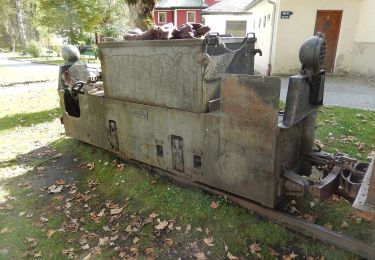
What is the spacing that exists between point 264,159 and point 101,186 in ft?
9.39

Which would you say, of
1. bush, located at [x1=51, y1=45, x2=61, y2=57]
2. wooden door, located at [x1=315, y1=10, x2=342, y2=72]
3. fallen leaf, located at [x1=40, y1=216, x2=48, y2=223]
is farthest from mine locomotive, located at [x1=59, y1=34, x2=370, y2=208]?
bush, located at [x1=51, y1=45, x2=61, y2=57]

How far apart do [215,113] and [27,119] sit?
23.8 feet

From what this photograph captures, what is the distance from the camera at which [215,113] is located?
3809mm

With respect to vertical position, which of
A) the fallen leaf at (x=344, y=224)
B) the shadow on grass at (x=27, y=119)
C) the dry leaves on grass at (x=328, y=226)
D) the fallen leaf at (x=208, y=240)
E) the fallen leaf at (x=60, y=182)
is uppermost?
the fallen leaf at (x=344, y=224)

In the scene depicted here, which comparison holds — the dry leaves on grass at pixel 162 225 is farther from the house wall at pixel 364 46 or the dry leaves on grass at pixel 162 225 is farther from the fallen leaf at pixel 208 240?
the house wall at pixel 364 46

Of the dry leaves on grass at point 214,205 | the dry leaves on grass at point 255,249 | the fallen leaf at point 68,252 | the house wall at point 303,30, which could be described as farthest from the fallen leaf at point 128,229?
the house wall at point 303,30

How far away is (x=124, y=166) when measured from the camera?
17.6 feet

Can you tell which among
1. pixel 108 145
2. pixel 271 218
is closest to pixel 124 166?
pixel 108 145

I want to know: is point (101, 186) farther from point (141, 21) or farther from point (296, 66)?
point (296, 66)

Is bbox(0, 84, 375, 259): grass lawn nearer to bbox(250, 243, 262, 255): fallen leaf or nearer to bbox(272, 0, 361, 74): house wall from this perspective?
bbox(250, 243, 262, 255): fallen leaf

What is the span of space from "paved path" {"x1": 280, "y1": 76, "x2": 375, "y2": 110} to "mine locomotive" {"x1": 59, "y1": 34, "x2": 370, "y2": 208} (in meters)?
5.87

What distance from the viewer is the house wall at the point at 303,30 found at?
46.0 feet

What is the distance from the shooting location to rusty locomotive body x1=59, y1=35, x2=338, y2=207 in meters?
3.38

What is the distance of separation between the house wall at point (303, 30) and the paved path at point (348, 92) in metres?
1.00
